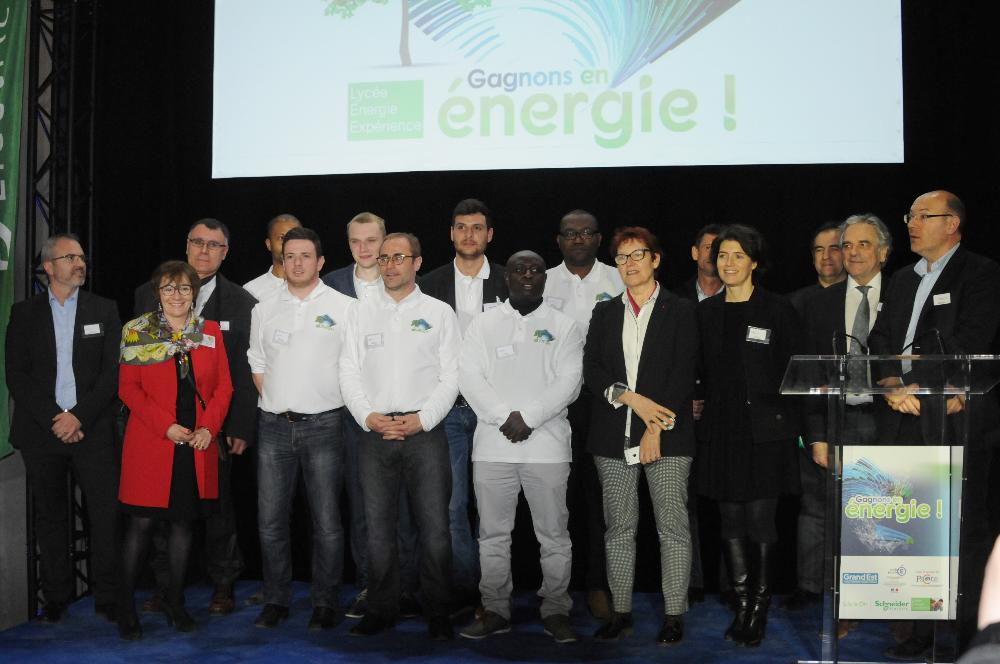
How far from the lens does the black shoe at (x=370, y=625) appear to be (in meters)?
4.08

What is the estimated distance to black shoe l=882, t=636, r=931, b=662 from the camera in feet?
11.9

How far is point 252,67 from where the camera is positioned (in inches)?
211

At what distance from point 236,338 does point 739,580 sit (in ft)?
7.71

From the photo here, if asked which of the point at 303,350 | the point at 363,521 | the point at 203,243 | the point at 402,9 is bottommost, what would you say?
the point at 363,521

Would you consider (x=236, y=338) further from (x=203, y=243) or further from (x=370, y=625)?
(x=370, y=625)

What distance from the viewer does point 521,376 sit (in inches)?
159

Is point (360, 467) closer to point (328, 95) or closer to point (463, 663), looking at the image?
point (463, 663)

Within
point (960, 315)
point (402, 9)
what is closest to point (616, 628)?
point (960, 315)

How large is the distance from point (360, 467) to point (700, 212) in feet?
6.98

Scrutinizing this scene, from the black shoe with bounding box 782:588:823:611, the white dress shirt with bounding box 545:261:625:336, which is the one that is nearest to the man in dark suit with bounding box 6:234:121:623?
the white dress shirt with bounding box 545:261:625:336

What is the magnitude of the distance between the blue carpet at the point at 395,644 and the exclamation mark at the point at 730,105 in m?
2.24

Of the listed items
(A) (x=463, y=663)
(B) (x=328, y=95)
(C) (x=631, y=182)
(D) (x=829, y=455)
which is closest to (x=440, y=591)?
(A) (x=463, y=663)

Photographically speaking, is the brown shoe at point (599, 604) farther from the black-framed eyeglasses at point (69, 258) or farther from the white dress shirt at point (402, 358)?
the black-framed eyeglasses at point (69, 258)

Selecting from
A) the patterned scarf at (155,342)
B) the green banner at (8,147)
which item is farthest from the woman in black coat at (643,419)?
the green banner at (8,147)
